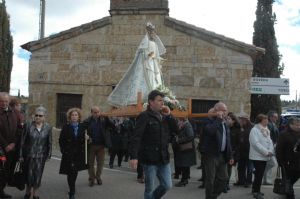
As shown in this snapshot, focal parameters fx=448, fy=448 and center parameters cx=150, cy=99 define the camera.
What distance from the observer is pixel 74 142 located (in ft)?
25.9

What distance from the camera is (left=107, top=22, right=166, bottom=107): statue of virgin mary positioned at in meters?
12.3

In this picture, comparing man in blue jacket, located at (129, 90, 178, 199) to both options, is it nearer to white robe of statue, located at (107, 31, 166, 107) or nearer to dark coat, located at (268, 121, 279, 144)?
dark coat, located at (268, 121, 279, 144)

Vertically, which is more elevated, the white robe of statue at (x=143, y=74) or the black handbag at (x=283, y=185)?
the white robe of statue at (x=143, y=74)

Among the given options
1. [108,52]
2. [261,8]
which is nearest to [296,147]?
[108,52]

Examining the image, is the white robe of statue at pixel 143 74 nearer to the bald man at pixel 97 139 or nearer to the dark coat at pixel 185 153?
the dark coat at pixel 185 153

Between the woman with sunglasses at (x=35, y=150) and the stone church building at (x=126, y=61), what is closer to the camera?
the woman with sunglasses at (x=35, y=150)

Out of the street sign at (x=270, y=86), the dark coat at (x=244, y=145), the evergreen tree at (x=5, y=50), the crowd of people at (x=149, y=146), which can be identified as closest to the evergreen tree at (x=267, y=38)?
the street sign at (x=270, y=86)

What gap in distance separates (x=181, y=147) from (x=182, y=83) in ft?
19.2

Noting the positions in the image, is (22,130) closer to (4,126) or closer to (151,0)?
(4,126)

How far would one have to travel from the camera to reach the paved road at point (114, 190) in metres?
8.35

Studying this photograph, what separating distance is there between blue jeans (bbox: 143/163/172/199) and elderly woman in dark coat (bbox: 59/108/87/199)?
6.27ft

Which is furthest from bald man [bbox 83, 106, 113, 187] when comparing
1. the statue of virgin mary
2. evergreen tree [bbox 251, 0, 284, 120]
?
evergreen tree [bbox 251, 0, 284, 120]

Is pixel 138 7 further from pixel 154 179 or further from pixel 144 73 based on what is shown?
pixel 154 179

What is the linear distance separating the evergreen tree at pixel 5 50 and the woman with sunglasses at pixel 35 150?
515 inches
